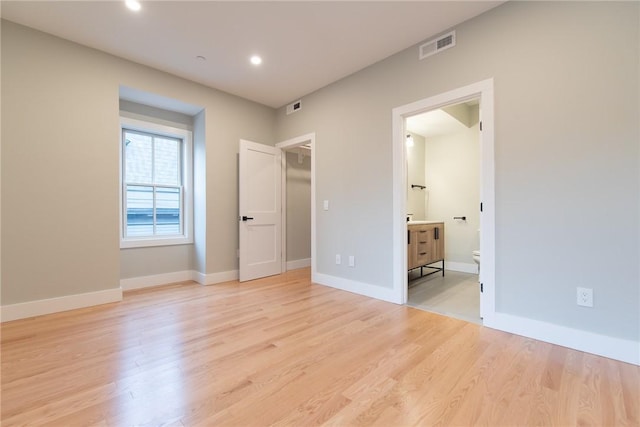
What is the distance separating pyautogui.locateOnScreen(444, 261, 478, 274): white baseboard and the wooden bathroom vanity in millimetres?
354

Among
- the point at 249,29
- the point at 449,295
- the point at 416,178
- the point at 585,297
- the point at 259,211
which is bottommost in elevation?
the point at 449,295

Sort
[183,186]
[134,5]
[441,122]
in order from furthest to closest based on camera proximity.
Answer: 1. [441,122]
2. [183,186]
3. [134,5]

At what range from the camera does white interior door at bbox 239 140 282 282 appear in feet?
13.2

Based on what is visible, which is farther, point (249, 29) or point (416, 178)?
point (416, 178)

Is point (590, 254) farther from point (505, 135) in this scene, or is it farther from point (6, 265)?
point (6, 265)

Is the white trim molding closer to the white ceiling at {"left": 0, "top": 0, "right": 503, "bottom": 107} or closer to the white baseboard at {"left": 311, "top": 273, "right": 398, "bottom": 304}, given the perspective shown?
the white baseboard at {"left": 311, "top": 273, "right": 398, "bottom": 304}

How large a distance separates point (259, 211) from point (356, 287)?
74.4 inches

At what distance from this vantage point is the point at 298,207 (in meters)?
5.11

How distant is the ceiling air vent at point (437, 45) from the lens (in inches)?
102

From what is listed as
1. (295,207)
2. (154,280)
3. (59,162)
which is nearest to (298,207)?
(295,207)

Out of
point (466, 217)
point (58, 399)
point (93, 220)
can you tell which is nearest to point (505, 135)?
point (466, 217)

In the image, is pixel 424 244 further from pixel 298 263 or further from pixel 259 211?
pixel 259 211

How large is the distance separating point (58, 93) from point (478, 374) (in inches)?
171

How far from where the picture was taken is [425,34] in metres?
2.69
